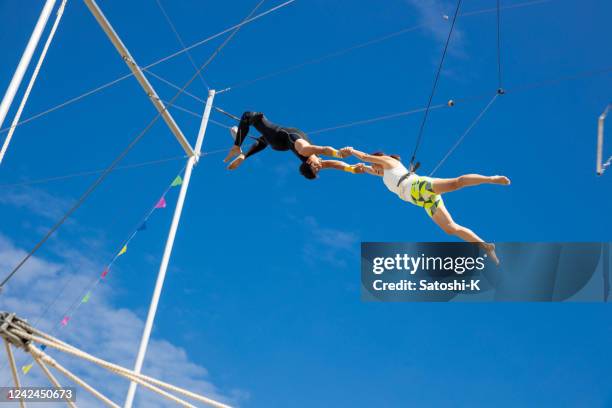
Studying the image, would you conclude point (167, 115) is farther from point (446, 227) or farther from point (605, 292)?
point (605, 292)

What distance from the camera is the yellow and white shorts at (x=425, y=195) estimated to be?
22.0 ft

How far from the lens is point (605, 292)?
9.38 m

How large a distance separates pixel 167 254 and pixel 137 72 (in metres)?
2.64

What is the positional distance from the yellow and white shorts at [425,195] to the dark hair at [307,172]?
3.34 ft

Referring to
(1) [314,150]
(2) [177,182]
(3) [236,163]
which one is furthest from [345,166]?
(2) [177,182]

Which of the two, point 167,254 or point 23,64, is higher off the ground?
point 23,64

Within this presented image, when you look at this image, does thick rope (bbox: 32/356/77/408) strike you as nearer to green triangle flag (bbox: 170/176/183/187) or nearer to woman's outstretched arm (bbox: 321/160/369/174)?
woman's outstretched arm (bbox: 321/160/369/174)

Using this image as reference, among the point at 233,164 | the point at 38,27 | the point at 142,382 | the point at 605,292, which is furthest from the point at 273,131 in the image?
the point at 605,292

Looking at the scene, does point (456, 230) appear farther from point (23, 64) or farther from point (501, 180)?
point (23, 64)

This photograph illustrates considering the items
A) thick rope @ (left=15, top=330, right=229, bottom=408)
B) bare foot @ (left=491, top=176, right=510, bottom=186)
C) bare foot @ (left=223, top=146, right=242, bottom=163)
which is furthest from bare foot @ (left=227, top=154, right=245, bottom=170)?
thick rope @ (left=15, top=330, right=229, bottom=408)

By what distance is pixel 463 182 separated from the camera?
6.47m

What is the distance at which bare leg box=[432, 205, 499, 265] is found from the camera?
6469 mm

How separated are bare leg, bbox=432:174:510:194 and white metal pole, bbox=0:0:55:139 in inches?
178

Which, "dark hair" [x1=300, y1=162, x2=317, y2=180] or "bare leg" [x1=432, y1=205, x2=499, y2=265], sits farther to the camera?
"dark hair" [x1=300, y1=162, x2=317, y2=180]
